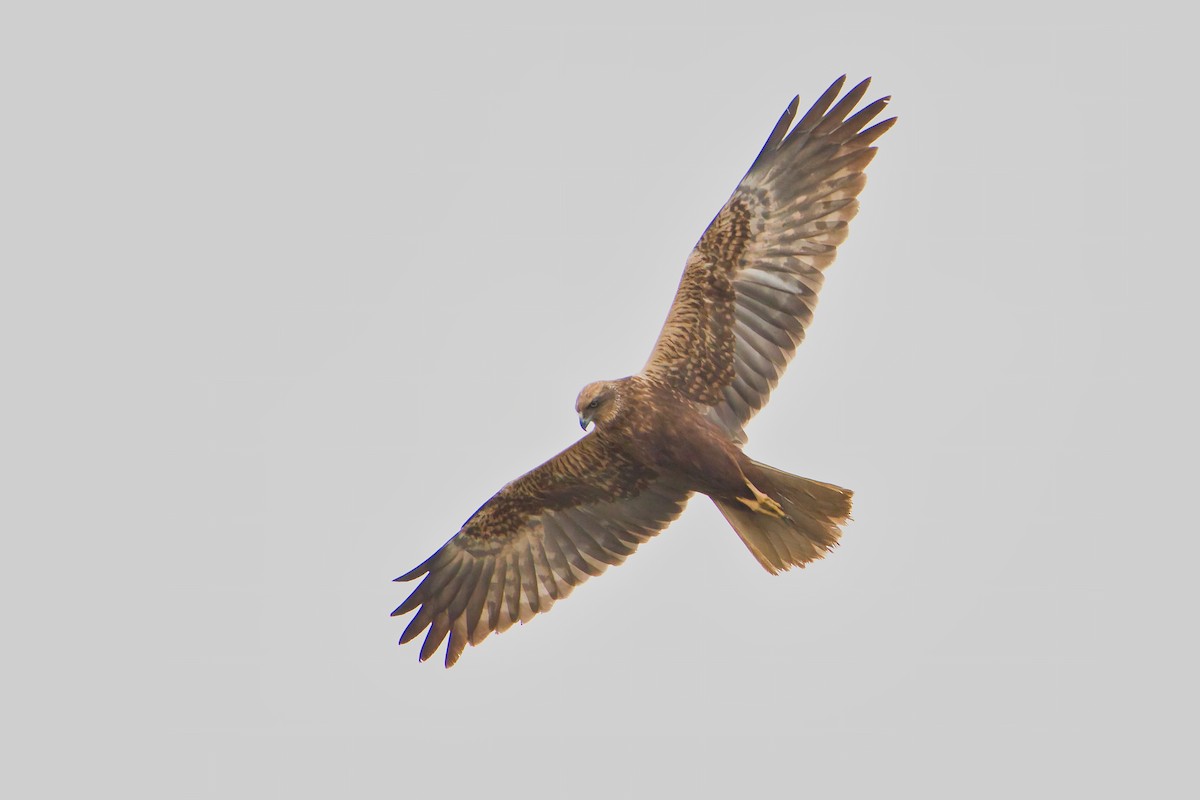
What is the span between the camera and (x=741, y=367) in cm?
1463

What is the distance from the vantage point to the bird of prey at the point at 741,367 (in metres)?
14.2

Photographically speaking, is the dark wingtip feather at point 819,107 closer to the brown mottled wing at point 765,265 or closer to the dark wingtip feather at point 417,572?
the brown mottled wing at point 765,265

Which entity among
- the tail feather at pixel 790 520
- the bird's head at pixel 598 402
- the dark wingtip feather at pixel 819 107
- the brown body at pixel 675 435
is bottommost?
the tail feather at pixel 790 520

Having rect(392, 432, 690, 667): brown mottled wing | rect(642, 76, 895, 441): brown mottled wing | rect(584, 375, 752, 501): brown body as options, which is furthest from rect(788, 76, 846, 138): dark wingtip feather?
rect(392, 432, 690, 667): brown mottled wing

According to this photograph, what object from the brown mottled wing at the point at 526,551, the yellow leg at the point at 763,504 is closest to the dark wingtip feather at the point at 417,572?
the brown mottled wing at the point at 526,551

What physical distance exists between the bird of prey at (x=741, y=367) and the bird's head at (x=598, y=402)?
0.01 metres

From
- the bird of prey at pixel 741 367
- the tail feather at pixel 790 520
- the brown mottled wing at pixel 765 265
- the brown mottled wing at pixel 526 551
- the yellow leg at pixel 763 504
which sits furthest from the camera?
the brown mottled wing at pixel 526 551

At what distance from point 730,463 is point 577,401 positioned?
133 centimetres

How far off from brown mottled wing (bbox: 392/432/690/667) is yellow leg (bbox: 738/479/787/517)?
1.26 metres

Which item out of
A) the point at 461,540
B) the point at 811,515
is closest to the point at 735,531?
the point at 811,515

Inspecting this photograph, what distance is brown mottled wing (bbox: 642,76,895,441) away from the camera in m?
14.5

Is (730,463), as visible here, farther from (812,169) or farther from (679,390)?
(812,169)

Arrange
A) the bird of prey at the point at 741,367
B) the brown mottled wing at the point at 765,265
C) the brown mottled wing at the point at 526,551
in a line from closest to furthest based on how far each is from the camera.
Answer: the bird of prey at the point at 741,367, the brown mottled wing at the point at 765,265, the brown mottled wing at the point at 526,551

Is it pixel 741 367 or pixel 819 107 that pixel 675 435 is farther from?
pixel 819 107
